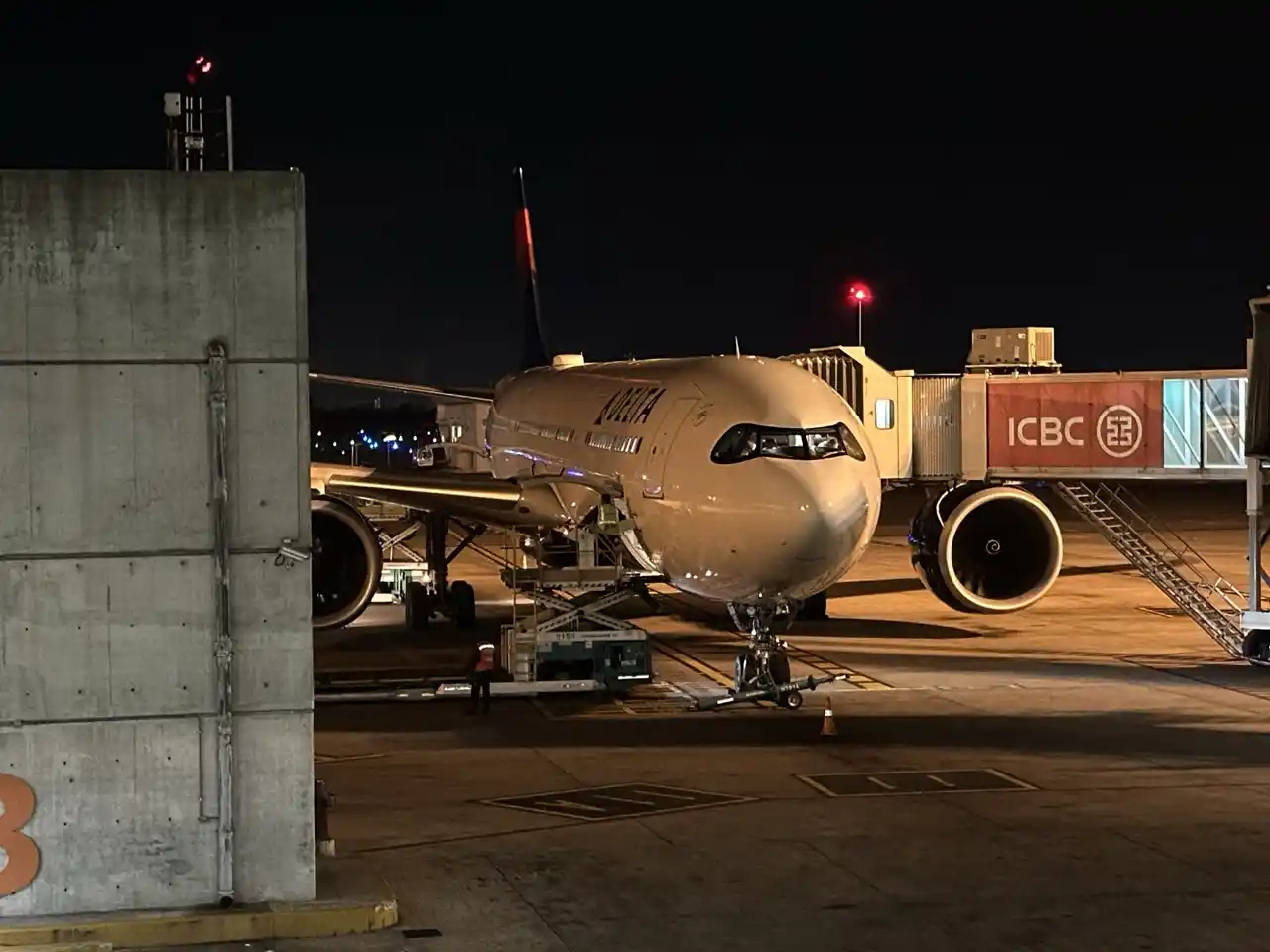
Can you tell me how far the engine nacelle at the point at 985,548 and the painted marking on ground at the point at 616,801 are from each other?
1181 cm

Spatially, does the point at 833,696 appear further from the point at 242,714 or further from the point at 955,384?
the point at 242,714

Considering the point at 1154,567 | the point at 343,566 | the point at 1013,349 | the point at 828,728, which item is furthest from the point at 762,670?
the point at 1013,349

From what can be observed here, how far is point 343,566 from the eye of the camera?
25.2m

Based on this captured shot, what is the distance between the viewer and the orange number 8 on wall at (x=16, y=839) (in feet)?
32.1

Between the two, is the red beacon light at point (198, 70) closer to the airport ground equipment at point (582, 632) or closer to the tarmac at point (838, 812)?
the tarmac at point (838, 812)

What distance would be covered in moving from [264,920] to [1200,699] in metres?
12.8

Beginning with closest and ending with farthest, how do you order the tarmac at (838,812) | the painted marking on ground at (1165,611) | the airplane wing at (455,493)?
the tarmac at (838,812) → the airplane wing at (455,493) → the painted marking on ground at (1165,611)

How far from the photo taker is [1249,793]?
14000 mm

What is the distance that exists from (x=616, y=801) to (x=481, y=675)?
17.1 ft

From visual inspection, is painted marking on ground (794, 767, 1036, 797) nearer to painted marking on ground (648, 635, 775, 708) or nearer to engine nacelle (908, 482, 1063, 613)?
painted marking on ground (648, 635, 775, 708)

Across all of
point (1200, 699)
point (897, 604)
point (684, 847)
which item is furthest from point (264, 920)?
point (897, 604)

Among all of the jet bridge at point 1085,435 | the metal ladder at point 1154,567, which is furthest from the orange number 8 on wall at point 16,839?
the metal ladder at point 1154,567

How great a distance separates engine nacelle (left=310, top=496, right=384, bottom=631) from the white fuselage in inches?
156

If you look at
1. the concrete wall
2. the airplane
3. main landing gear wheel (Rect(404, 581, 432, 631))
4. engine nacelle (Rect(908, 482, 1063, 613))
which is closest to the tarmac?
the concrete wall
